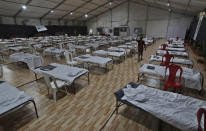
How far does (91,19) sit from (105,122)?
26141 mm

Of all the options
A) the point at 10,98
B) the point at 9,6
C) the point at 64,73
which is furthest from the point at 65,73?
the point at 9,6

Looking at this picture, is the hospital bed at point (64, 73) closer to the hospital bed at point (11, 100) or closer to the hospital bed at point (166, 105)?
the hospital bed at point (11, 100)

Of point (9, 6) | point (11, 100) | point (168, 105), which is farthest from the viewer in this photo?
point (9, 6)

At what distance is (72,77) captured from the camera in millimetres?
3387

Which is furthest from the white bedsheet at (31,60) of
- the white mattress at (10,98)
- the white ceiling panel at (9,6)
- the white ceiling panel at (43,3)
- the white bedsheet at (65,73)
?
the white ceiling panel at (43,3)

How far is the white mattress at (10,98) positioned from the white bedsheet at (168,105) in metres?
2.21

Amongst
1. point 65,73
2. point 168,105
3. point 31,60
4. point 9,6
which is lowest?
point 168,105

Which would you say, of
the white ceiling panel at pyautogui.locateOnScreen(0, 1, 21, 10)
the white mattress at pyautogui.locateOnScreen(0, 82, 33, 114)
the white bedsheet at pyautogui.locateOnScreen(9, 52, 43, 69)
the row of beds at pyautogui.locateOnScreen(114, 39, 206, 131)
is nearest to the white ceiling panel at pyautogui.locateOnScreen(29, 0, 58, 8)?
the white ceiling panel at pyautogui.locateOnScreen(0, 1, 21, 10)

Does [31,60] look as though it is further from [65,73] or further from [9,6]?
[9,6]

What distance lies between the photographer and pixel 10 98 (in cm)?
242

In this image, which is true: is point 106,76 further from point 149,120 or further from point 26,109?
point 26,109

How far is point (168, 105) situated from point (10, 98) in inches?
130

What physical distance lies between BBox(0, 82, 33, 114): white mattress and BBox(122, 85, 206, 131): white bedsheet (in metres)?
2.21

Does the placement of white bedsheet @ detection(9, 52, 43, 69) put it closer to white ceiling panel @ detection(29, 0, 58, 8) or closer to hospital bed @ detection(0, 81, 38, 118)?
hospital bed @ detection(0, 81, 38, 118)
